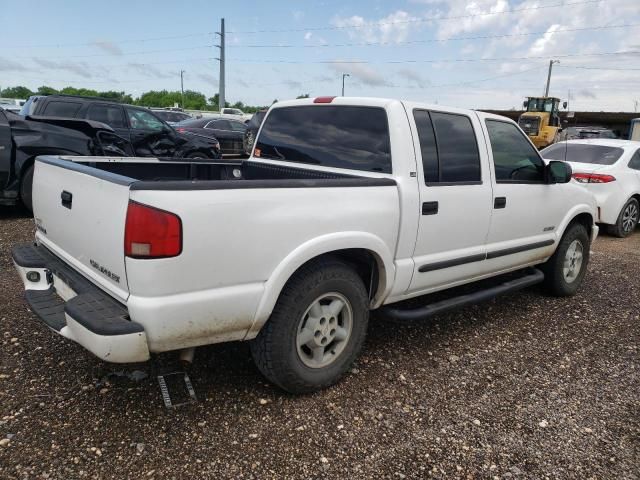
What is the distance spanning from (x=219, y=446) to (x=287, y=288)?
34.4 inches

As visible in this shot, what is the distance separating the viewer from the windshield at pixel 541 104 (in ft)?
96.1

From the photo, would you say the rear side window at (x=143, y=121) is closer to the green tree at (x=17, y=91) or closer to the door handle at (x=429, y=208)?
the door handle at (x=429, y=208)

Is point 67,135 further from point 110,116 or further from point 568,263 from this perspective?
point 568,263

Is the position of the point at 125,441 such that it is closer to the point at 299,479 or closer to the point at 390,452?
the point at 299,479

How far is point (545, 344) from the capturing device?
4090 millimetres

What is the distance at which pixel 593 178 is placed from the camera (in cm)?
828

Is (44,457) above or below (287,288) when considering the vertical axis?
below

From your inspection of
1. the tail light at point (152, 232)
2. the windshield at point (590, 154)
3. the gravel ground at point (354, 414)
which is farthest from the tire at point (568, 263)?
the tail light at point (152, 232)

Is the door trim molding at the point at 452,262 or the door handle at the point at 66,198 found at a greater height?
the door handle at the point at 66,198

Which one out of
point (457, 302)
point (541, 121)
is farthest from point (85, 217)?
point (541, 121)

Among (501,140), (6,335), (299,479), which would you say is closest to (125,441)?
(299,479)

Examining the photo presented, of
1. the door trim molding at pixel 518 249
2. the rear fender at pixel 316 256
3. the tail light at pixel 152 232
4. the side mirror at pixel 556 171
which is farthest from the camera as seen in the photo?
the side mirror at pixel 556 171

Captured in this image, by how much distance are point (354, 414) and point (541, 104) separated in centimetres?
3071

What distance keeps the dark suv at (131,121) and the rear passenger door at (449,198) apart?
7.81 metres
